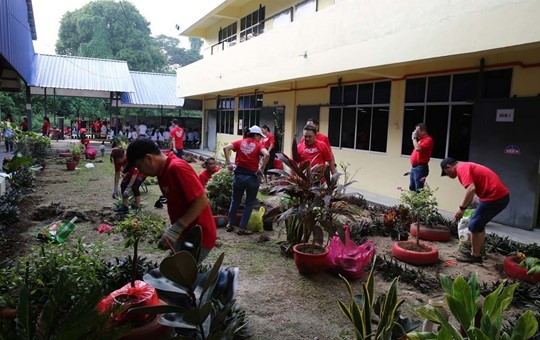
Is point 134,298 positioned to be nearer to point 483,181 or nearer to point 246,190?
point 246,190

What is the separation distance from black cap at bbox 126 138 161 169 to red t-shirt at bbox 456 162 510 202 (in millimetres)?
3919

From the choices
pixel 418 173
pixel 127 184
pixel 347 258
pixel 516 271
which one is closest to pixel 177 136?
pixel 127 184

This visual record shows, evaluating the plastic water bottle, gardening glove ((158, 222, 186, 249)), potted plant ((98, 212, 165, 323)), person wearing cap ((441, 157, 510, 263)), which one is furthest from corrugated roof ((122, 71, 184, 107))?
gardening glove ((158, 222, 186, 249))

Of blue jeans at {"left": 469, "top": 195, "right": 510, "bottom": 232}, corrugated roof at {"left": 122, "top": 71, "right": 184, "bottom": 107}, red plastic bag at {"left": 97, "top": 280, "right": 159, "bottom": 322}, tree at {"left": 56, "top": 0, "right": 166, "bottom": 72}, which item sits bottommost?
red plastic bag at {"left": 97, "top": 280, "right": 159, "bottom": 322}

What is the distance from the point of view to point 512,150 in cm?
693

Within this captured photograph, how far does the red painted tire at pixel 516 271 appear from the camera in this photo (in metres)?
4.51

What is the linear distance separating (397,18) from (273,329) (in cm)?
652

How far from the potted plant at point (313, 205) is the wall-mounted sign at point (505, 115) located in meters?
4.25

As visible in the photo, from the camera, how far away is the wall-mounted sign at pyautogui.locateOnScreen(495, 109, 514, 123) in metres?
6.90

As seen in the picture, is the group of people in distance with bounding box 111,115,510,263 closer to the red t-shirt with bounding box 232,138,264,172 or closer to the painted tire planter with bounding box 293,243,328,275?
the red t-shirt with bounding box 232,138,264,172

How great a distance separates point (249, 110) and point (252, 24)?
352cm

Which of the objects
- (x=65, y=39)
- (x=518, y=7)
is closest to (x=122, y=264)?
(x=518, y=7)

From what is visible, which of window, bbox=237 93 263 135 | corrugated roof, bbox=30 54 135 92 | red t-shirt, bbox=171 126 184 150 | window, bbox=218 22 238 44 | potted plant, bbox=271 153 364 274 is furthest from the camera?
corrugated roof, bbox=30 54 135 92

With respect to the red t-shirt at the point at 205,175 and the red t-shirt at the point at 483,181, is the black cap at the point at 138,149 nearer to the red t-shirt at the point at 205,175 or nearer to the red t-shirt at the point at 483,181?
the red t-shirt at the point at 205,175
